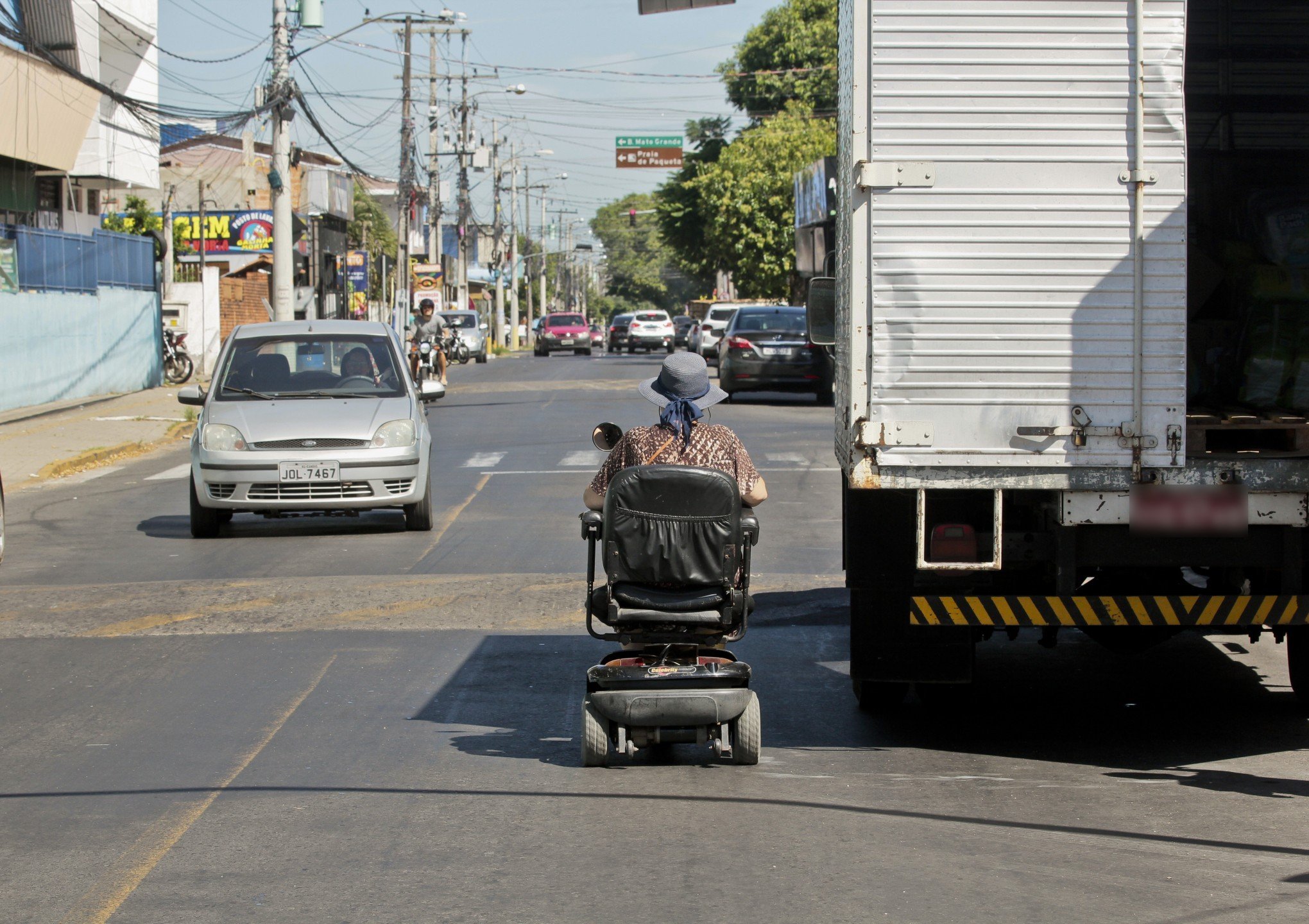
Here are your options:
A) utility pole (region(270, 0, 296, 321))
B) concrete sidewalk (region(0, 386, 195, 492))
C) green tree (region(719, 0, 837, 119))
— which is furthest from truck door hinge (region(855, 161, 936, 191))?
green tree (region(719, 0, 837, 119))

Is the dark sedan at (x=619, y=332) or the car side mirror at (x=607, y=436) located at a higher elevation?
the dark sedan at (x=619, y=332)

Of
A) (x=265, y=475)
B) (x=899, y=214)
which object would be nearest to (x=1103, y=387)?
(x=899, y=214)

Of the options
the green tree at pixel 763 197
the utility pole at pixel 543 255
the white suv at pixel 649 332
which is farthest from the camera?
the utility pole at pixel 543 255

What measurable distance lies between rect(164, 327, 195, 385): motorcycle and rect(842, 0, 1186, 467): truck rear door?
3079 centimetres

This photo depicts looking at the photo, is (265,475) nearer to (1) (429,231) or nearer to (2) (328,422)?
(2) (328,422)

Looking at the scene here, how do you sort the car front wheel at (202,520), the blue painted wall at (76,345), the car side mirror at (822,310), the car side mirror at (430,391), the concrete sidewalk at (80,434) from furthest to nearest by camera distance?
the blue painted wall at (76,345), the concrete sidewalk at (80,434), the car side mirror at (430,391), the car front wheel at (202,520), the car side mirror at (822,310)

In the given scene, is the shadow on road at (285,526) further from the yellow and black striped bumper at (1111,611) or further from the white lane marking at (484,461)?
the yellow and black striped bumper at (1111,611)

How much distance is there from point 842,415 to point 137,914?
3216mm

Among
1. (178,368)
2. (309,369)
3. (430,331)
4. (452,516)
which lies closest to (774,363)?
(430,331)

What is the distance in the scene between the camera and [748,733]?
19.8 ft

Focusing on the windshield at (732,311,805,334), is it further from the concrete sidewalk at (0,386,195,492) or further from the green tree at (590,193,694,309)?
the green tree at (590,193,694,309)

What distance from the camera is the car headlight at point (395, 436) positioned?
41.2 feet

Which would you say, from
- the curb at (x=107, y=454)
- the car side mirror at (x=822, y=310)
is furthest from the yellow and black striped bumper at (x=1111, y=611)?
the curb at (x=107, y=454)

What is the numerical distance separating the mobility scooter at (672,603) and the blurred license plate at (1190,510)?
1.40 m
